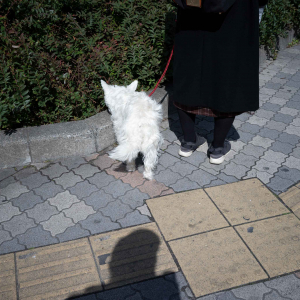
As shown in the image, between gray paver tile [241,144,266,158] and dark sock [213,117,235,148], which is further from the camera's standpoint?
gray paver tile [241,144,266,158]

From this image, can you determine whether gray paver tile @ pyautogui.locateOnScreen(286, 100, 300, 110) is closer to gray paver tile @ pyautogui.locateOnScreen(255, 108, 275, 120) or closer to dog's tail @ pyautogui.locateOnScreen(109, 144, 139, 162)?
gray paver tile @ pyautogui.locateOnScreen(255, 108, 275, 120)

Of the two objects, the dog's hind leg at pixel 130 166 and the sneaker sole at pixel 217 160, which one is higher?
the dog's hind leg at pixel 130 166

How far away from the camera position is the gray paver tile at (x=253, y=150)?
13.6 feet

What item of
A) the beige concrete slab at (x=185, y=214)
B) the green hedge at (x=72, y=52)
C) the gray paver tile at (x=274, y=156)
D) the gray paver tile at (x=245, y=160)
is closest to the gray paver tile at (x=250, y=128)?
the gray paver tile at (x=274, y=156)

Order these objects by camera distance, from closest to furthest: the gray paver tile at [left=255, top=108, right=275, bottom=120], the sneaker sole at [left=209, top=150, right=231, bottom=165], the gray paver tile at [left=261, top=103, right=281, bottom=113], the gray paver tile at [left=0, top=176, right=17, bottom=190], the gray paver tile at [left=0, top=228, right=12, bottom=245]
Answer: the gray paver tile at [left=0, top=228, right=12, bottom=245] < the gray paver tile at [left=0, top=176, right=17, bottom=190] < the sneaker sole at [left=209, top=150, right=231, bottom=165] < the gray paver tile at [left=255, top=108, right=275, bottom=120] < the gray paver tile at [left=261, top=103, right=281, bottom=113]

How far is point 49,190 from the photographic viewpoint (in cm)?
356

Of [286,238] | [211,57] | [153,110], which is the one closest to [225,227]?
[286,238]

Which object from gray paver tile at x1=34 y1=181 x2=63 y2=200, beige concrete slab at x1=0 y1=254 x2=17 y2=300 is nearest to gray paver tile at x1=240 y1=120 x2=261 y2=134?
gray paver tile at x1=34 y1=181 x2=63 y2=200

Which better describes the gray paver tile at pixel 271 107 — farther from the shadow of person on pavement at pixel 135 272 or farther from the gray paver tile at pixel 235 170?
the shadow of person on pavement at pixel 135 272

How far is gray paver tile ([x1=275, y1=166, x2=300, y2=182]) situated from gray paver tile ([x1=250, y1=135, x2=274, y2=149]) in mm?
508

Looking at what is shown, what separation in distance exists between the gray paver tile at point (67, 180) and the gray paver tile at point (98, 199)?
0.32m

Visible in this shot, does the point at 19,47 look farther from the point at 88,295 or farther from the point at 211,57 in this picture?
the point at 88,295

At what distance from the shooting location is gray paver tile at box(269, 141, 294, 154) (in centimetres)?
420

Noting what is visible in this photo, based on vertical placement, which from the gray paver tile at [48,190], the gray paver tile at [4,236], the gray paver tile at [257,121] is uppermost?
the gray paver tile at [4,236]
